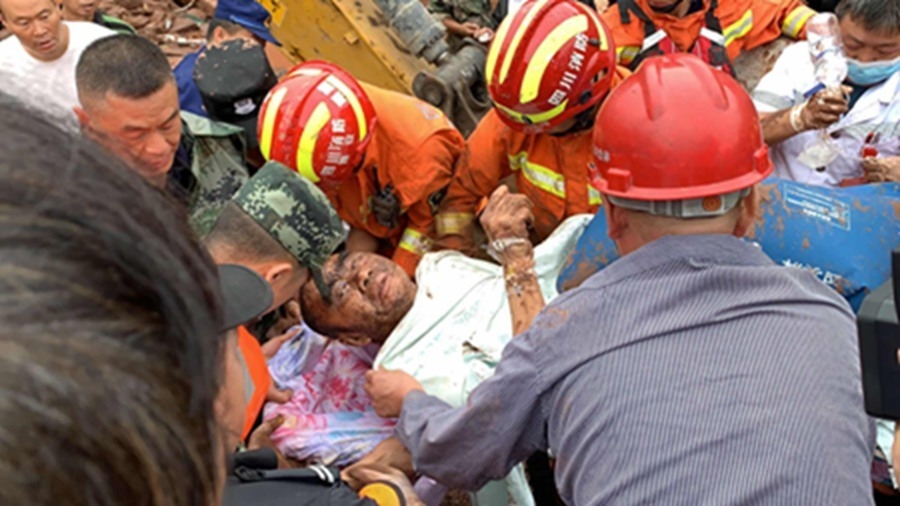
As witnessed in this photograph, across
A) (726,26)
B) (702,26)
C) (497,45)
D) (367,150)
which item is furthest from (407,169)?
(726,26)

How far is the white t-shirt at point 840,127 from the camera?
146 inches

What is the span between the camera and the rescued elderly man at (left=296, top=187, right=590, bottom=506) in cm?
292

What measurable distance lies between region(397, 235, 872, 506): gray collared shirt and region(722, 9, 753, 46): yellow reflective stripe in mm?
2589

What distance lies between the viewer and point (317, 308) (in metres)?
3.28

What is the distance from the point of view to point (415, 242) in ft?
13.2

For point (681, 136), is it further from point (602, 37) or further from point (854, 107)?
point (854, 107)

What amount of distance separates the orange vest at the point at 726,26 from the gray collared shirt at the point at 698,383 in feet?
7.89

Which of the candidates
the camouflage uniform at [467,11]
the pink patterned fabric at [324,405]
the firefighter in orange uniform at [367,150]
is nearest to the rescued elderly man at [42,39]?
the firefighter in orange uniform at [367,150]

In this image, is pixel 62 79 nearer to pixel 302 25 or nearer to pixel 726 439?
pixel 302 25

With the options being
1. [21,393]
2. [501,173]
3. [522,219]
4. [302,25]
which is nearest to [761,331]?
[522,219]

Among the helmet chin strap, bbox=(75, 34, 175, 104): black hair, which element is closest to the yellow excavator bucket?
the helmet chin strap

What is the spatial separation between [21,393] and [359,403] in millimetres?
2653

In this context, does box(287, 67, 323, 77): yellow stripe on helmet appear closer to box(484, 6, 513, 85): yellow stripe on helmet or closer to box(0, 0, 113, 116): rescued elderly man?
box(484, 6, 513, 85): yellow stripe on helmet

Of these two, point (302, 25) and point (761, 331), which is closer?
point (761, 331)
